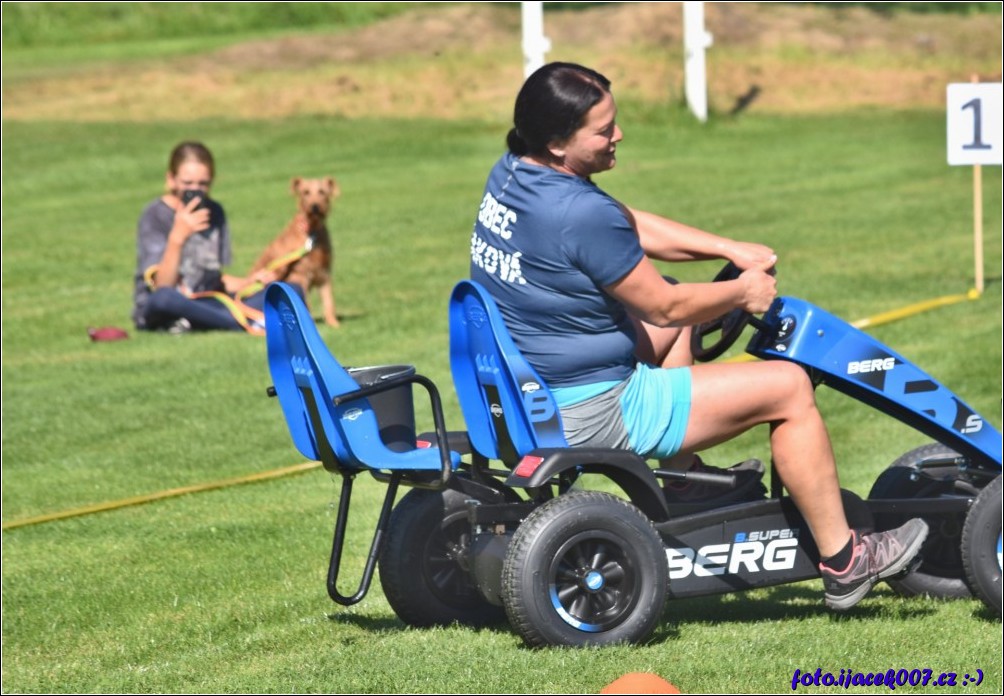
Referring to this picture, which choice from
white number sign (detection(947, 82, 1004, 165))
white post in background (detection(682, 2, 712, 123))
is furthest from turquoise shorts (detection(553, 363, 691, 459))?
white post in background (detection(682, 2, 712, 123))

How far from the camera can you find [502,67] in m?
26.9

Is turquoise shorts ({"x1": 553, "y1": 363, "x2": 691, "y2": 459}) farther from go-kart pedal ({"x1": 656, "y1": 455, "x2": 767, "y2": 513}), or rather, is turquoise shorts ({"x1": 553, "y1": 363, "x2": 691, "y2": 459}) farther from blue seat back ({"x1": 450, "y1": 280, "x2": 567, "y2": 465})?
go-kart pedal ({"x1": 656, "y1": 455, "x2": 767, "y2": 513})

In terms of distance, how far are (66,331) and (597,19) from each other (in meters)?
14.8

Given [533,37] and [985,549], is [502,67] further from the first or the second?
[985,549]

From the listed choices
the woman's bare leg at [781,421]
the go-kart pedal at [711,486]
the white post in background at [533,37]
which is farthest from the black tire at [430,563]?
the white post in background at [533,37]

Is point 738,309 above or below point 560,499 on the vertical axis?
above

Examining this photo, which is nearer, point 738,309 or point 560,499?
point 560,499

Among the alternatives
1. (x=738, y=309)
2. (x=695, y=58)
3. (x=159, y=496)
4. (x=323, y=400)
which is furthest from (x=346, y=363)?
(x=695, y=58)

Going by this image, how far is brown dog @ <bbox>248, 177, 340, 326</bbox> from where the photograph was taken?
1338cm

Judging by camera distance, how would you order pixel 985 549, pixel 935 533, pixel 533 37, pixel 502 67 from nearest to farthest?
pixel 985 549 → pixel 935 533 → pixel 533 37 → pixel 502 67

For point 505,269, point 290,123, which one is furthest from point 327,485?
point 290,123

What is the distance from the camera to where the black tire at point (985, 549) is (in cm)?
562

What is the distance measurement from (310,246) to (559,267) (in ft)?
27.5

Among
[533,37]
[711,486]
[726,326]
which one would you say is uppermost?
[533,37]
